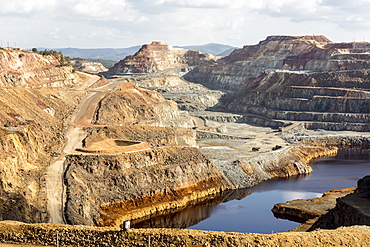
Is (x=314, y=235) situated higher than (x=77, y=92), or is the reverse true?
(x=77, y=92)

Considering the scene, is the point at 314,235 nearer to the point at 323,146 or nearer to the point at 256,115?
the point at 323,146

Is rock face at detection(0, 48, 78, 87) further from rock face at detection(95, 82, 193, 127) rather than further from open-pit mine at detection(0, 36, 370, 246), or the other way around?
rock face at detection(95, 82, 193, 127)

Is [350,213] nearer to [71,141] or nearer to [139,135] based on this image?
[71,141]

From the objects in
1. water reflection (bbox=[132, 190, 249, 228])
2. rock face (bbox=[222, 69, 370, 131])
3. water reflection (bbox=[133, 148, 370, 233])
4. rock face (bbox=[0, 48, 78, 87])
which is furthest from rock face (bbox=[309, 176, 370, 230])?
rock face (bbox=[222, 69, 370, 131])

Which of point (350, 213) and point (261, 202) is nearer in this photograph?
point (350, 213)

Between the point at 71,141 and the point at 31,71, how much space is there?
48251 millimetres

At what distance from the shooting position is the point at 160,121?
419 feet

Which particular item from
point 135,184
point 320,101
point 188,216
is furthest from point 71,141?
point 320,101

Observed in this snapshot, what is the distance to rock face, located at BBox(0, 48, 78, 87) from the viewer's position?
12244 cm

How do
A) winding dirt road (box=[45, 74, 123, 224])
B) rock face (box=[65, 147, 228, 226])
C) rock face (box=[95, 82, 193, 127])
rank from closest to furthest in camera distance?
winding dirt road (box=[45, 74, 123, 224]) < rock face (box=[65, 147, 228, 226]) < rock face (box=[95, 82, 193, 127])

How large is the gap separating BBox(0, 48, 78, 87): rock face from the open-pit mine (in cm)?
34

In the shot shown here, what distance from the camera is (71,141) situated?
9100 cm

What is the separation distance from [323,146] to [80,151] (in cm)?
7863

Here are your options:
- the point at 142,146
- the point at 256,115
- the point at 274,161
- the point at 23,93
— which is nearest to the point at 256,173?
the point at 274,161
